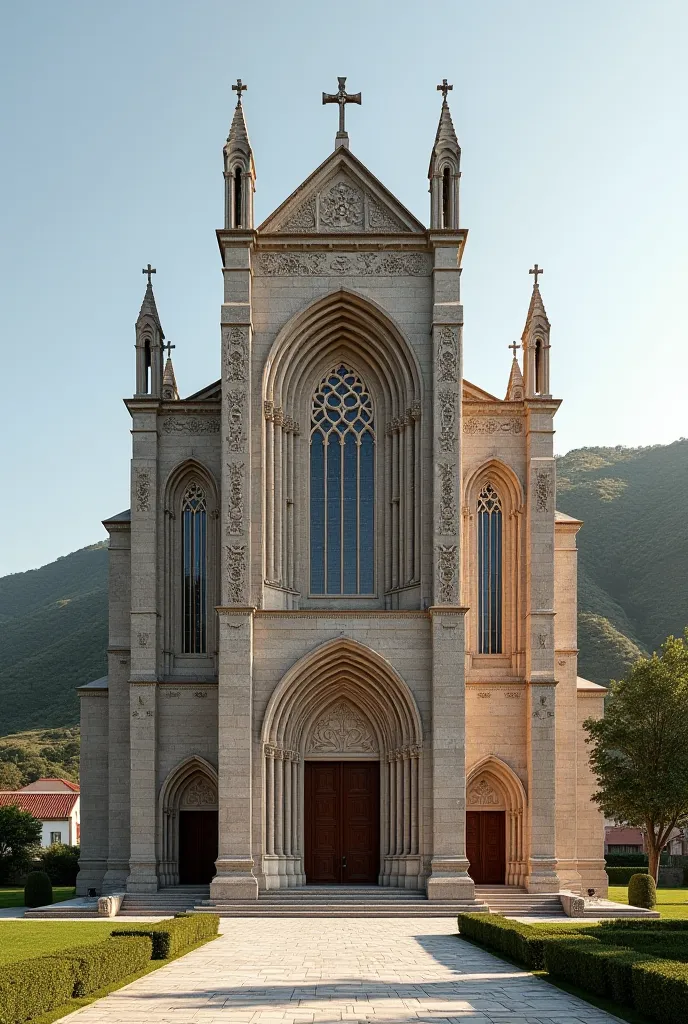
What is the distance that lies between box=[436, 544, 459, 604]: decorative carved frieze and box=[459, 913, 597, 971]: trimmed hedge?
10.3 meters

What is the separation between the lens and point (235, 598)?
33.0m

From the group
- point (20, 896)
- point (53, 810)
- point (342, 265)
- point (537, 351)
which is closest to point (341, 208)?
point (342, 265)

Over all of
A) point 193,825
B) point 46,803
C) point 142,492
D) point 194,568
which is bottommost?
point 46,803

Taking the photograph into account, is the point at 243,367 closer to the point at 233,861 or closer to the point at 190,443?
the point at 190,443

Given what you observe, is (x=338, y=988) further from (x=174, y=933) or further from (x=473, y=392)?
(x=473, y=392)

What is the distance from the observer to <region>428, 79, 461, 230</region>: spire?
35.3m

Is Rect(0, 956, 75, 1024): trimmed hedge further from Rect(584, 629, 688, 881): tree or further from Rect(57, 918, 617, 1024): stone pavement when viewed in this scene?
Rect(584, 629, 688, 881): tree

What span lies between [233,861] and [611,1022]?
18.5m

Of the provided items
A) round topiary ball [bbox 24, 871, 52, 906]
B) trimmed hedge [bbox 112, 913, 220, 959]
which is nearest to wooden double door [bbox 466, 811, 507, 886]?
trimmed hedge [bbox 112, 913, 220, 959]

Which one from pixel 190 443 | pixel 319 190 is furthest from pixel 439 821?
pixel 319 190

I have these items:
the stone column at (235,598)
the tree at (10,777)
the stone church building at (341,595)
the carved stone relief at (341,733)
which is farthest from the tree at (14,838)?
the tree at (10,777)

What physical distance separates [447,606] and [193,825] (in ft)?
34.2

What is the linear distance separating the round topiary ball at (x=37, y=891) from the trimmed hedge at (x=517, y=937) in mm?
14392

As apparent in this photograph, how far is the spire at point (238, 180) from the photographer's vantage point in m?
35.1
